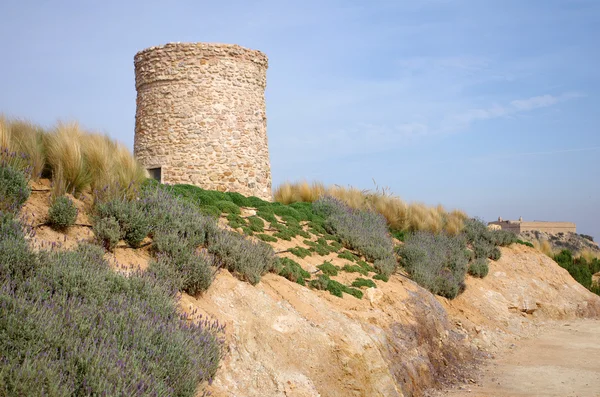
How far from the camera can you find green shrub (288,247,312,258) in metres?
11.8

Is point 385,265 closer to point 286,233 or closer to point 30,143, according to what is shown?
point 286,233

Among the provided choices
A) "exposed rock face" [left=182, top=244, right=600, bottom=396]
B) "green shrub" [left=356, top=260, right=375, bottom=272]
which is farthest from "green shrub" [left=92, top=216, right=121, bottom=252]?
"green shrub" [left=356, top=260, right=375, bottom=272]

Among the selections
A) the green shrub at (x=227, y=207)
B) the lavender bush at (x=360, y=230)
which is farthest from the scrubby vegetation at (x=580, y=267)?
the green shrub at (x=227, y=207)

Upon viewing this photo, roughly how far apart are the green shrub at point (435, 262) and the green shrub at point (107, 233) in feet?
27.2

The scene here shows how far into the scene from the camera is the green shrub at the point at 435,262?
14.2 m

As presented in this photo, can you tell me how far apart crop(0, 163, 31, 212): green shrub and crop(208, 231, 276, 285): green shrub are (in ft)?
9.35

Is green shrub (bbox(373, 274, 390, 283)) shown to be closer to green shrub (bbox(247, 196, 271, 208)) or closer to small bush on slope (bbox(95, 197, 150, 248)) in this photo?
green shrub (bbox(247, 196, 271, 208))

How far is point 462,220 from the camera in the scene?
21.0m

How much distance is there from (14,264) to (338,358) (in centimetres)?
463

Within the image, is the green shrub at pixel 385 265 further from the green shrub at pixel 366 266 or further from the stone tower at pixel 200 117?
the stone tower at pixel 200 117

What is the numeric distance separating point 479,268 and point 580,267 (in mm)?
9397

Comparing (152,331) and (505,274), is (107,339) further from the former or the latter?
(505,274)

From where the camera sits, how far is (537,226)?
134 feet

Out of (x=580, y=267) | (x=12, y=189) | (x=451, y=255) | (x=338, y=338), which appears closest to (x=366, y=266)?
(x=338, y=338)
